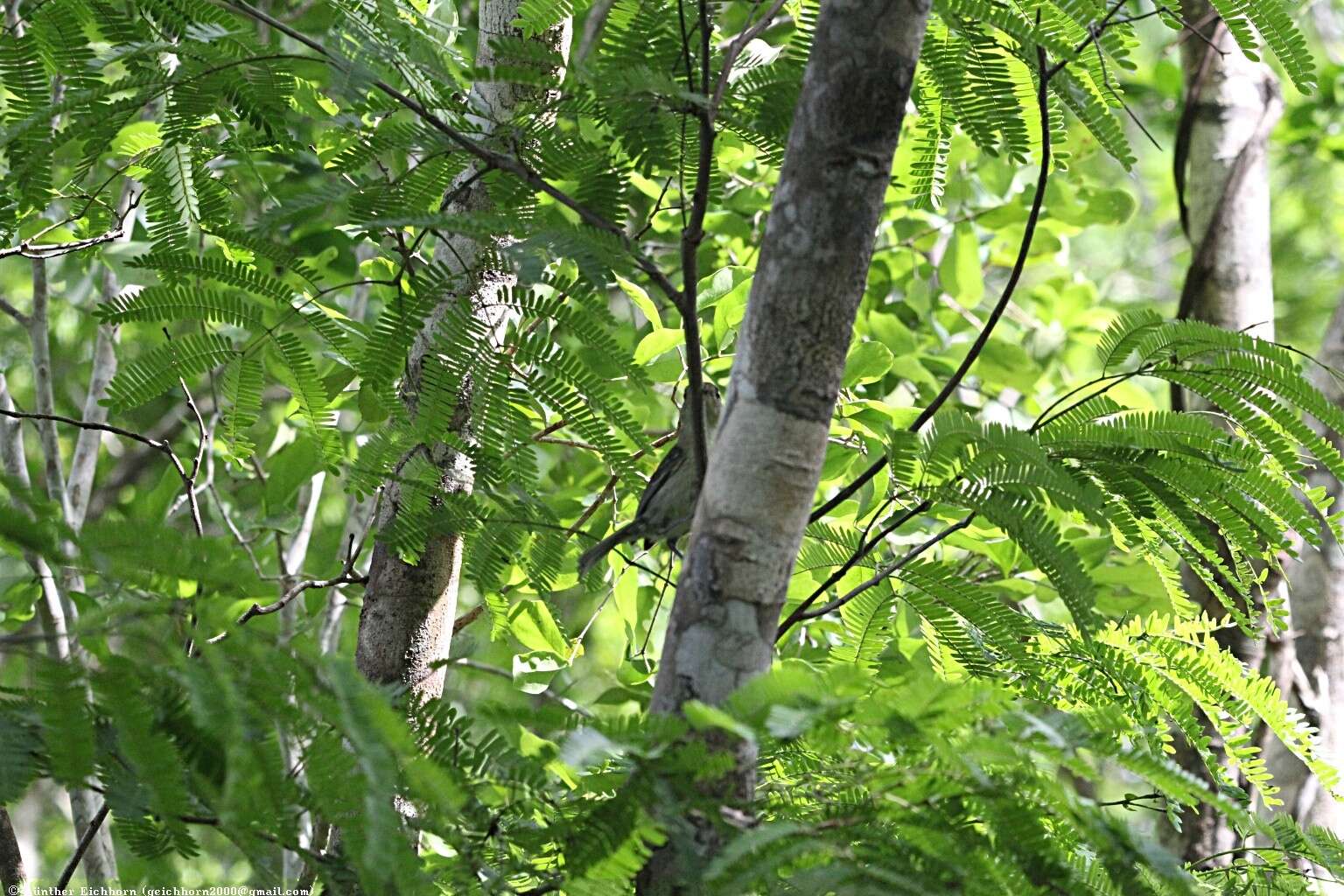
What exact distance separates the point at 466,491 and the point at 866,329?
171 cm

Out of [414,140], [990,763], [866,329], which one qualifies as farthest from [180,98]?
[866,329]

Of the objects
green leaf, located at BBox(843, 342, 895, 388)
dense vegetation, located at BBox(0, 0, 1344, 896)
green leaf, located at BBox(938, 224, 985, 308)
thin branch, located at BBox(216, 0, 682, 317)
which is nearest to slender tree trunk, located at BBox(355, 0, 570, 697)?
dense vegetation, located at BBox(0, 0, 1344, 896)

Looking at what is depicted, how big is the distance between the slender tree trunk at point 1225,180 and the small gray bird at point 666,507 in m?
1.88

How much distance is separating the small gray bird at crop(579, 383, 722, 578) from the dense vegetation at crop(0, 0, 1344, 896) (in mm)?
69

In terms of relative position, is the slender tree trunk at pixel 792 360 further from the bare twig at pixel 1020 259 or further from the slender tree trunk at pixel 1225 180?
the slender tree trunk at pixel 1225 180

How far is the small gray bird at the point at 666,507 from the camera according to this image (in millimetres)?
1564

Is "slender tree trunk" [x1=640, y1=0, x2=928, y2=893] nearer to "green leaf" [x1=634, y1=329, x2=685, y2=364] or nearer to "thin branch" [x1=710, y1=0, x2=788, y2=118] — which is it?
"thin branch" [x1=710, y1=0, x2=788, y2=118]

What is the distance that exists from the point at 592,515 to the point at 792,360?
4.86 feet

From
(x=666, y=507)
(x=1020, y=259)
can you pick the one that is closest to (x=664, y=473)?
(x=666, y=507)

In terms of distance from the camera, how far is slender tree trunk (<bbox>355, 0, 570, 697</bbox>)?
1933mm

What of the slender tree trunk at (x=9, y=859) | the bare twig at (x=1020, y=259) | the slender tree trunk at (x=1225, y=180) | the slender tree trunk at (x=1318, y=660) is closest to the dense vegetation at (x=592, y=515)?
the bare twig at (x=1020, y=259)

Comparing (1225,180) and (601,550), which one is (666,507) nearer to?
(601,550)

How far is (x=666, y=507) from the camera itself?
5.24ft

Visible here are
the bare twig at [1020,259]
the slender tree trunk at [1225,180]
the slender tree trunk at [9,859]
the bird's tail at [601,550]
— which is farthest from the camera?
the slender tree trunk at [1225,180]
